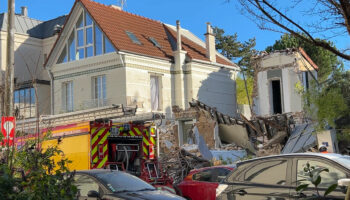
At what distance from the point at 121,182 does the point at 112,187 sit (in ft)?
1.22

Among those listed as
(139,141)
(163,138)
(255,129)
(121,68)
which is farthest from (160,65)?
(139,141)

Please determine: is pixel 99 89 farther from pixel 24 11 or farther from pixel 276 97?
pixel 24 11

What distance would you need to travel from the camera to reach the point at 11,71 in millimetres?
14750

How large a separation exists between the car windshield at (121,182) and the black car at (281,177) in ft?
7.21

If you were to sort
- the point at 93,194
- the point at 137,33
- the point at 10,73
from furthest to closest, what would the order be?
the point at 137,33, the point at 10,73, the point at 93,194

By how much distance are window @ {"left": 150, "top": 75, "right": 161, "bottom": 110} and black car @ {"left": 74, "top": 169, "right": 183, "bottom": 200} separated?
66.2 ft

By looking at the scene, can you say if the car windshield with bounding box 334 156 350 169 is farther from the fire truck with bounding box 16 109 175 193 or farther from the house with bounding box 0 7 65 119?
the house with bounding box 0 7 65 119

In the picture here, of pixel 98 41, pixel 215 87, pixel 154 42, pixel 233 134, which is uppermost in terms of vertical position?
pixel 154 42

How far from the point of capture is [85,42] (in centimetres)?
3116

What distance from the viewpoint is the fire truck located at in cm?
1454

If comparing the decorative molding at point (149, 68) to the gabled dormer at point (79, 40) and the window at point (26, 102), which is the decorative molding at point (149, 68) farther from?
the window at point (26, 102)

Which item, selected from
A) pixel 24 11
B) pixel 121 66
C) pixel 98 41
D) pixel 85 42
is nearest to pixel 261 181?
pixel 121 66

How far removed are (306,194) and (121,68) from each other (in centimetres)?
2221

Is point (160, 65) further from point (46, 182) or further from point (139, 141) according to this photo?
point (46, 182)
